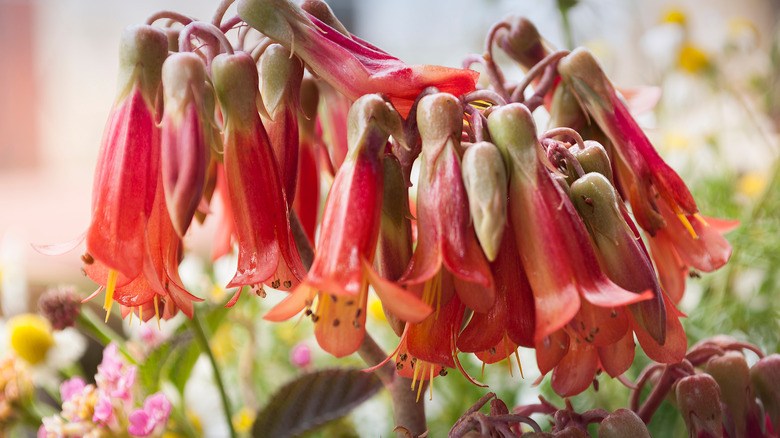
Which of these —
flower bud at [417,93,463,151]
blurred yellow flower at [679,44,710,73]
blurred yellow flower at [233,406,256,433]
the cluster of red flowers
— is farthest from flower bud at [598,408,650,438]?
blurred yellow flower at [679,44,710,73]

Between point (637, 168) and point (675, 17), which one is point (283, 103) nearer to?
point (637, 168)

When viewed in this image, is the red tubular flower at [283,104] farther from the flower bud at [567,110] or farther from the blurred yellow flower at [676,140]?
the blurred yellow flower at [676,140]

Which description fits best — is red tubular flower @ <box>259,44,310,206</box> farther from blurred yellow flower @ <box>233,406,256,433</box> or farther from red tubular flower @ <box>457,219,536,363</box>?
blurred yellow flower @ <box>233,406,256,433</box>

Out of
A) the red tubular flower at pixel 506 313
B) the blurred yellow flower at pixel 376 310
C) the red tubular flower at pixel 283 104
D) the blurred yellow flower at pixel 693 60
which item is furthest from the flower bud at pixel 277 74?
the blurred yellow flower at pixel 693 60

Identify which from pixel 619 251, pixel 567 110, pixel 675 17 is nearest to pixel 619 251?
pixel 619 251

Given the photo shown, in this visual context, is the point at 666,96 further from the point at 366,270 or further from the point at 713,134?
the point at 366,270

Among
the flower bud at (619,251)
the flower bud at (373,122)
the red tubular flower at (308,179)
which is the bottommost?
the red tubular flower at (308,179)
